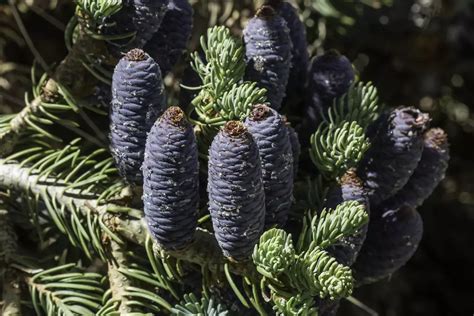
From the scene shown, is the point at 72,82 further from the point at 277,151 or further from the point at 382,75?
the point at 382,75

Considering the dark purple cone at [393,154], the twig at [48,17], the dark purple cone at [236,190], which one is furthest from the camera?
the twig at [48,17]

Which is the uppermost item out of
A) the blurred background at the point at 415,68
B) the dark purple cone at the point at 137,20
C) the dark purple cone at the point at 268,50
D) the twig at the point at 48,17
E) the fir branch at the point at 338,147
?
the dark purple cone at the point at 137,20

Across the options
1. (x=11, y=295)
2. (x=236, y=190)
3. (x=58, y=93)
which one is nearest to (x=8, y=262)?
(x=11, y=295)

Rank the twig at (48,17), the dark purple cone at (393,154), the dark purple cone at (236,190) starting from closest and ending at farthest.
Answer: the dark purple cone at (236,190) → the dark purple cone at (393,154) → the twig at (48,17)

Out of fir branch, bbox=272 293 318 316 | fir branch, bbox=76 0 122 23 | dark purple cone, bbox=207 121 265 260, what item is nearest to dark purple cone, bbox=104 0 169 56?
fir branch, bbox=76 0 122 23

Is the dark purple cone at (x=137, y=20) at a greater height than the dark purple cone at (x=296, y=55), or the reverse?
the dark purple cone at (x=137, y=20)

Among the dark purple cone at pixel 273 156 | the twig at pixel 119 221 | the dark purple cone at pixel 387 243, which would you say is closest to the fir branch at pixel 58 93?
the twig at pixel 119 221

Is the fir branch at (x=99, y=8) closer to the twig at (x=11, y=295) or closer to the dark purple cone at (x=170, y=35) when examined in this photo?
the dark purple cone at (x=170, y=35)
